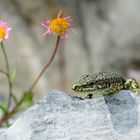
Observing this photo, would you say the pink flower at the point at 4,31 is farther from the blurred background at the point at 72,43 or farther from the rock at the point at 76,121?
the blurred background at the point at 72,43

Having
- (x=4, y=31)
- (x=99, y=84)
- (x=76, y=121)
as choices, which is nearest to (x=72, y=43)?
(x=4, y=31)

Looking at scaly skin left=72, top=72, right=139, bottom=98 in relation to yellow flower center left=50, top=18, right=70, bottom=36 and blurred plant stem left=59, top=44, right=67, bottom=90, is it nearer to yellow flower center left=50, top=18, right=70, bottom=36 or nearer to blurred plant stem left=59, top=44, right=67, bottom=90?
yellow flower center left=50, top=18, right=70, bottom=36

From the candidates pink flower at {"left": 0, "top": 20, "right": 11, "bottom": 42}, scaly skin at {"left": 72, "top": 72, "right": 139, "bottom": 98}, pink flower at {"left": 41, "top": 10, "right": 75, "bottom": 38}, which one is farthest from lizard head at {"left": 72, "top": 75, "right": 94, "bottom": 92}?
pink flower at {"left": 0, "top": 20, "right": 11, "bottom": 42}

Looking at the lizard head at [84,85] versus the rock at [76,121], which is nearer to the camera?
the rock at [76,121]

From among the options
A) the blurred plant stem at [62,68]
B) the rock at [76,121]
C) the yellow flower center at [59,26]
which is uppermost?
the blurred plant stem at [62,68]

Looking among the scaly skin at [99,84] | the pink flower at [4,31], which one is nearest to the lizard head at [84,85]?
the scaly skin at [99,84]

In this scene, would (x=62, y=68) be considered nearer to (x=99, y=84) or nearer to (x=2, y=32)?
(x=2, y=32)
